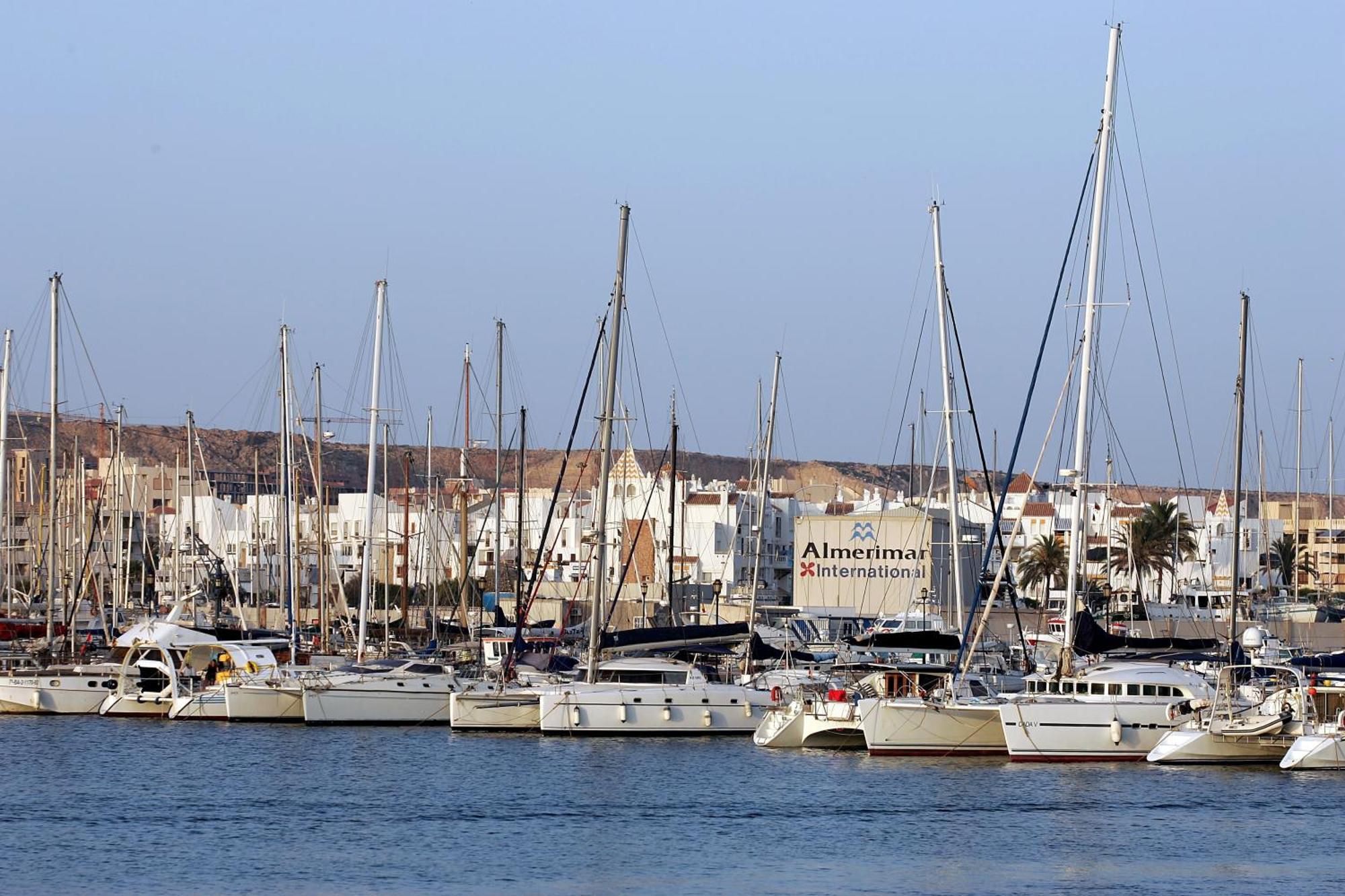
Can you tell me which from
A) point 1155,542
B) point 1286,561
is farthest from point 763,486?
point 1286,561

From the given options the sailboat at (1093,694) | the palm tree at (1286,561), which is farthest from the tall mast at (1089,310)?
the palm tree at (1286,561)

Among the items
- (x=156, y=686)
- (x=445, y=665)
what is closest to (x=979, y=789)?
(x=445, y=665)

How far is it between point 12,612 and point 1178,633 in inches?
1886

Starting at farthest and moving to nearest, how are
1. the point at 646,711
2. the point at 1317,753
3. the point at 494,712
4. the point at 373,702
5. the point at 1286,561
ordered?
the point at 1286,561 → the point at 373,702 → the point at 494,712 → the point at 646,711 → the point at 1317,753

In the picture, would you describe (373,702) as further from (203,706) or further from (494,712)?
(203,706)

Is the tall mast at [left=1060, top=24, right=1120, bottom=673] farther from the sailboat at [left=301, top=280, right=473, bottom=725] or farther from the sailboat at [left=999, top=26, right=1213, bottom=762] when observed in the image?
the sailboat at [left=301, top=280, right=473, bottom=725]

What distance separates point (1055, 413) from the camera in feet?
134

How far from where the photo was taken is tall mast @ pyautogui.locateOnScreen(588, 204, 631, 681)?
41.8 meters

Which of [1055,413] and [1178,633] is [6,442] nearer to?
[1055,413]

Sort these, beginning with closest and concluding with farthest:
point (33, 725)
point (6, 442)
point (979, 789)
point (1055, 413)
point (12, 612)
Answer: point (979, 789), point (1055, 413), point (33, 725), point (6, 442), point (12, 612)

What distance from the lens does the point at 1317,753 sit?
34781mm

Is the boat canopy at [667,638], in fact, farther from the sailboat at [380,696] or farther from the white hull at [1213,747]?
the white hull at [1213,747]

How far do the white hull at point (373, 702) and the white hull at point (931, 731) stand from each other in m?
12.3

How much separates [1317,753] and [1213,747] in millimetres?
1915
